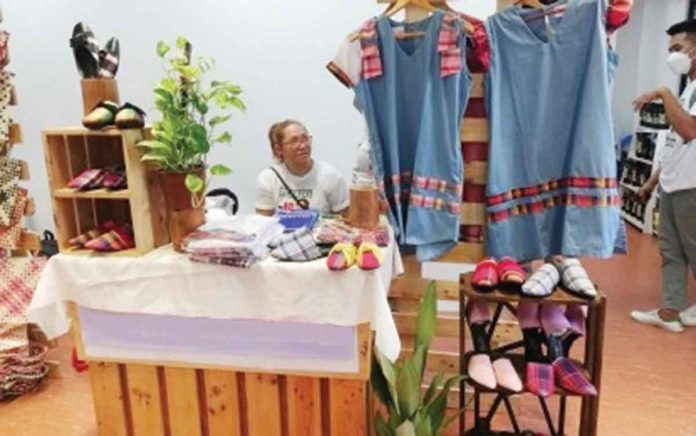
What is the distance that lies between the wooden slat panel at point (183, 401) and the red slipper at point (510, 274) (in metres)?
1.06

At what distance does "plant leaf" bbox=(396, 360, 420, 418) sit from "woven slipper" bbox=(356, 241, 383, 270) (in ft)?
1.01

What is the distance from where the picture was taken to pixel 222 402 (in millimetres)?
1854

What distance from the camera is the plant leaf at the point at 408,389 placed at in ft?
5.26

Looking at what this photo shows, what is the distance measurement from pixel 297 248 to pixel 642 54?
5.57 metres

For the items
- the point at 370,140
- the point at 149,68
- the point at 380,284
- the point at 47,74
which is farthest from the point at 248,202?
the point at 380,284

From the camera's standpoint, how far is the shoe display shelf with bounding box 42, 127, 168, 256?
1.70 metres

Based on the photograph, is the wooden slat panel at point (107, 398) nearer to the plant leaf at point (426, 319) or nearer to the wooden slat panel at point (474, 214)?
the plant leaf at point (426, 319)

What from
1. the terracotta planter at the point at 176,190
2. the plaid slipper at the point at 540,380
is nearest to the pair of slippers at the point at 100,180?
the terracotta planter at the point at 176,190

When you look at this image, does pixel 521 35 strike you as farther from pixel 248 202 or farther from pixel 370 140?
pixel 248 202

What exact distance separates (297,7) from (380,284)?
88.4 inches

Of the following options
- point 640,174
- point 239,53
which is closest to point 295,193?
point 239,53

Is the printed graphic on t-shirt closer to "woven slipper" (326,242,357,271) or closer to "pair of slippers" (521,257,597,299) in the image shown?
"woven slipper" (326,242,357,271)

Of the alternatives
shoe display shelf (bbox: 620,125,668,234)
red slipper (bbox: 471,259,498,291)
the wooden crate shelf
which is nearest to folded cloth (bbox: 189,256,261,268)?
the wooden crate shelf

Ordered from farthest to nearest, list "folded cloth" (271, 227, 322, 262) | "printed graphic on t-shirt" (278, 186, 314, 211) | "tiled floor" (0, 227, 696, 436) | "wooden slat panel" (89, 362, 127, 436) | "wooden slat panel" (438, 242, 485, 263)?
"printed graphic on t-shirt" (278, 186, 314, 211) → "tiled floor" (0, 227, 696, 436) → "wooden slat panel" (438, 242, 485, 263) → "wooden slat panel" (89, 362, 127, 436) → "folded cloth" (271, 227, 322, 262)
